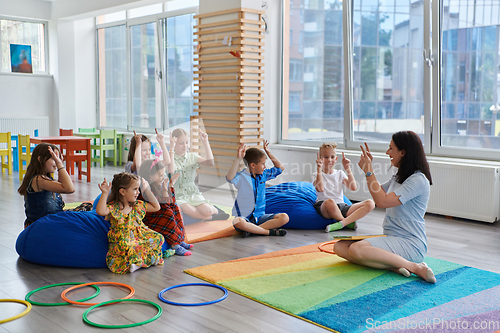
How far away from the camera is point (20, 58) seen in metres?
10.1

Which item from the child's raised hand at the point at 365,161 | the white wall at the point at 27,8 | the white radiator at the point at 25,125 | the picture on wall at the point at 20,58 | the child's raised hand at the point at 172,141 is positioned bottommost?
the child's raised hand at the point at 365,161

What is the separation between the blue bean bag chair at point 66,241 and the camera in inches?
131

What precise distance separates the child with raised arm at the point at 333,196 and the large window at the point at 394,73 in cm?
178

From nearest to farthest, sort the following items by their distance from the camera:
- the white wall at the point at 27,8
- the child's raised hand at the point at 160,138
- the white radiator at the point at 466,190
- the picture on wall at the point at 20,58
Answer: the child's raised hand at the point at 160,138 → the white radiator at the point at 466,190 → the white wall at the point at 27,8 → the picture on wall at the point at 20,58

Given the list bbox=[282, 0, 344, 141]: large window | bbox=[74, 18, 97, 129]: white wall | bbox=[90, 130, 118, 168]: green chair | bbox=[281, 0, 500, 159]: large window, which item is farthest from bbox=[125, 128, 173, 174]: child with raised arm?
bbox=[74, 18, 97, 129]: white wall

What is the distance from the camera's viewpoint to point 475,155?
5.47 m

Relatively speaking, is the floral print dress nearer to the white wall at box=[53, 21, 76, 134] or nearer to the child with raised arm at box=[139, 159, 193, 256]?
the child with raised arm at box=[139, 159, 193, 256]

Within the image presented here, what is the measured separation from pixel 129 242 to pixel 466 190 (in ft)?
11.9

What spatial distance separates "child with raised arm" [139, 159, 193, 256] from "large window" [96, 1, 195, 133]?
5.01 meters

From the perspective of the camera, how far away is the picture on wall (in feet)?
33.0

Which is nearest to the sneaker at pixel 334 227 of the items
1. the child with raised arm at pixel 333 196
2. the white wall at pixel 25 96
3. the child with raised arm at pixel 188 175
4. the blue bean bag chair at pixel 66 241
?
the child with raised arm at pixel 333 196

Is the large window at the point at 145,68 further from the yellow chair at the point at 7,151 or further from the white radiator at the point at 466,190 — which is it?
the white radiator at the point at 466,190

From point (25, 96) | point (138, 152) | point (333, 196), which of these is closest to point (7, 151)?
point (25, 96)

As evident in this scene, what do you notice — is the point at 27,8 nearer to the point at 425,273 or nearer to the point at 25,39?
the point at 25,39
